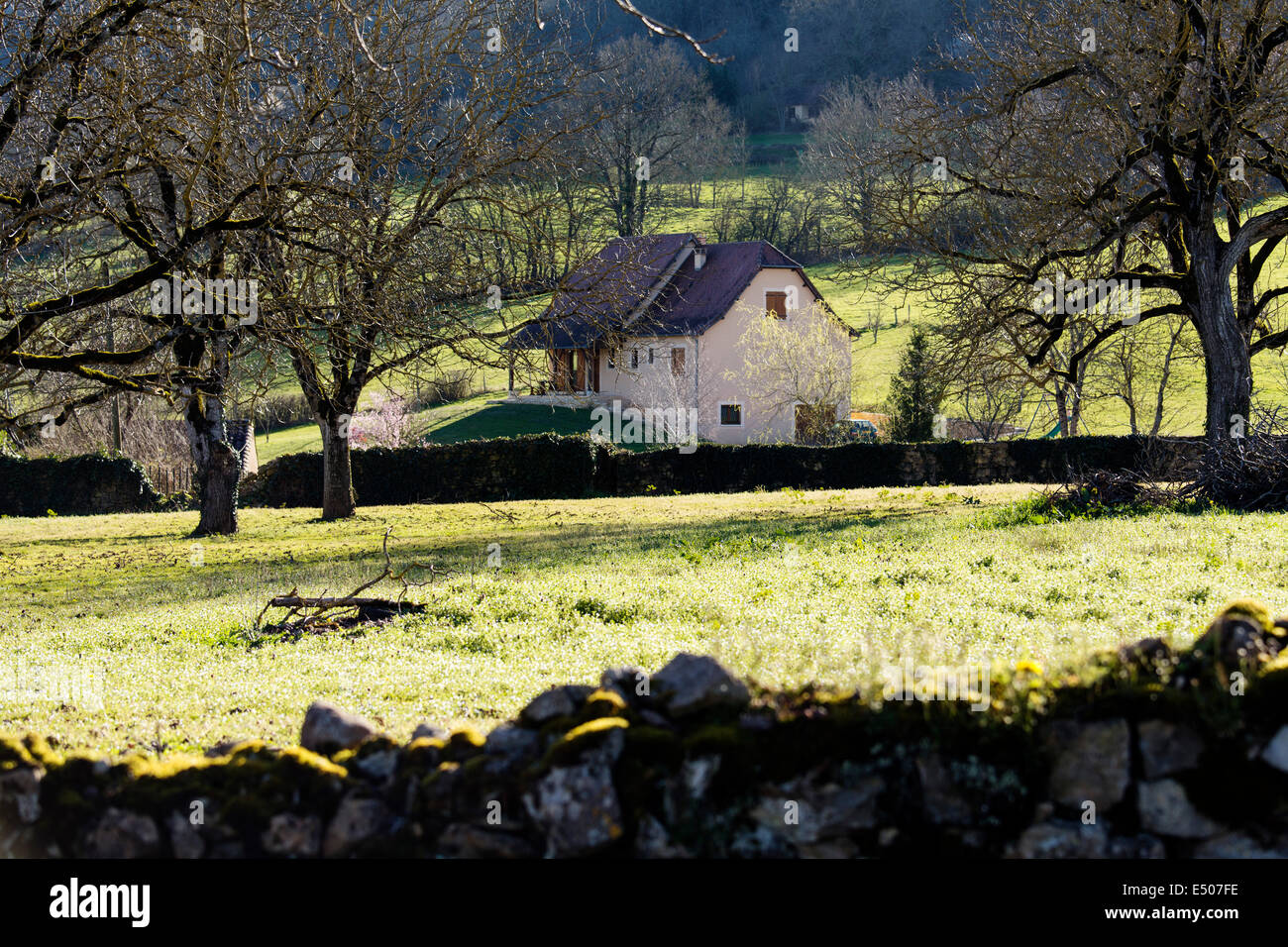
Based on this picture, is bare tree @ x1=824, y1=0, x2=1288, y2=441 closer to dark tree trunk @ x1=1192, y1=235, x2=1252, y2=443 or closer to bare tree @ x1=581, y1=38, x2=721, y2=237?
dark tree trunk @ x1=1192, y1=235, x2=1252, y2=443

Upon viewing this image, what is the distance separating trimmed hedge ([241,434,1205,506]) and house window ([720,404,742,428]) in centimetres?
1891

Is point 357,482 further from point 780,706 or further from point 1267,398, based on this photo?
point 1267,398

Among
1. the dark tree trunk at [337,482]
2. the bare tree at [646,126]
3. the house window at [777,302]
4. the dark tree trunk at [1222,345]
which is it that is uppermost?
the bare tree at [646,126]

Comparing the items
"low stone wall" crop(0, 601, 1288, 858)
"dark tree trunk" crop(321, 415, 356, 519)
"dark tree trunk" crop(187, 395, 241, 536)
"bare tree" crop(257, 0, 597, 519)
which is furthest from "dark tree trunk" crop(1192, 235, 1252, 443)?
"dark tree trunk" crop(187, 395, 241, 536)

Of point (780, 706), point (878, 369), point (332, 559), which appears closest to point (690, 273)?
point (878, 369)

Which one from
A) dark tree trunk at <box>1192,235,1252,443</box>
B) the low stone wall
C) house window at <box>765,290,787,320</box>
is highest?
house window at <box>765,290,787,320</box>

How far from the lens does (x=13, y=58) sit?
10.6 meters

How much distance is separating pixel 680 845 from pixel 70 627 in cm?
786

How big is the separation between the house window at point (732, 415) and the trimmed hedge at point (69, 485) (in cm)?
2654

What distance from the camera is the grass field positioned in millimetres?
5367

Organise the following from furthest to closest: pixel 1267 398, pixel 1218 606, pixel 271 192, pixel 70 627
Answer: pixel 1267 398 < pixel 271 192 < pixel 70 627 < pixel 1218 606

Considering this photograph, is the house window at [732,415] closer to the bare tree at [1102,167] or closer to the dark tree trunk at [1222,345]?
the bare tree at [1102,167]

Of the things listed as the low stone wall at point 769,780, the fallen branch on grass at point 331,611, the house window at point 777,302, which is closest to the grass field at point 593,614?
the fallen branch on grass at point 331,611

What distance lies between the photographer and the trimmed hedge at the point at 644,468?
2922 centimetres
